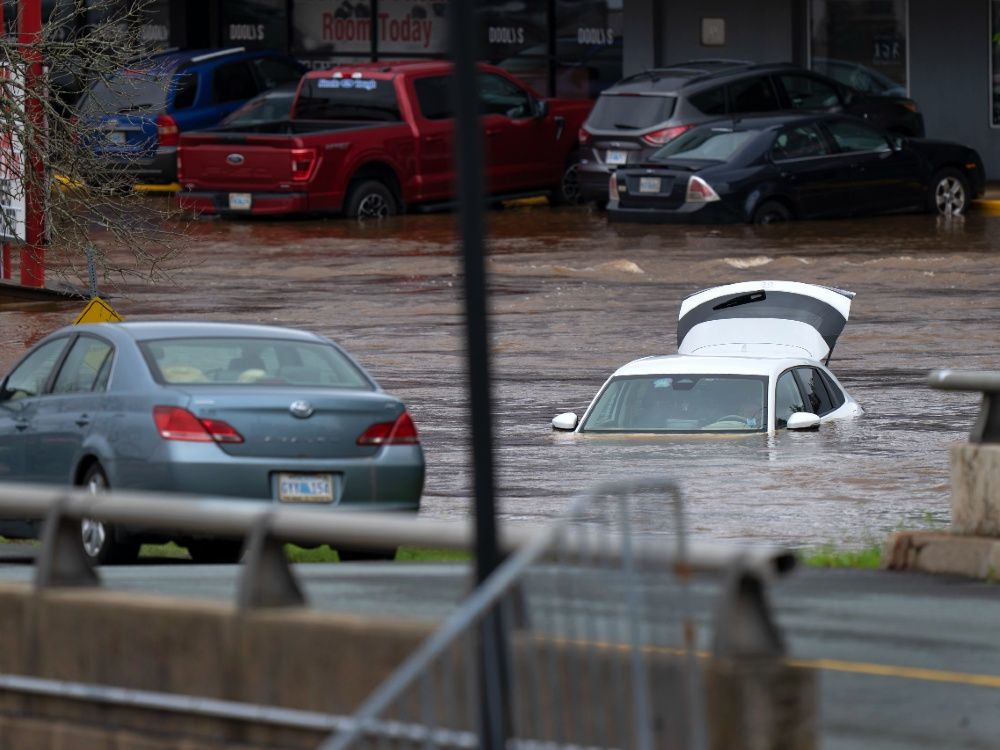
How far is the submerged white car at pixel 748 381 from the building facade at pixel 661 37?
60.4 feet

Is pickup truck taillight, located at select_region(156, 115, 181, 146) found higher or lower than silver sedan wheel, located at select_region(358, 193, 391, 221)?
higher

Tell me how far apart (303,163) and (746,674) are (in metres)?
26.5

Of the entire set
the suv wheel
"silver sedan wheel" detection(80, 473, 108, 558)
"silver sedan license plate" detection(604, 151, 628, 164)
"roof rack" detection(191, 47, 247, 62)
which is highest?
"roof rack" detection(191, 47, 247, 62)

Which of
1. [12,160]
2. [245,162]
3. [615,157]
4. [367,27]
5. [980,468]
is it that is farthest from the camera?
[367,27]

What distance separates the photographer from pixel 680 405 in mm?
17391

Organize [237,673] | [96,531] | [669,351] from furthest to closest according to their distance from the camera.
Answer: [669,351], [96,531], [237,673]

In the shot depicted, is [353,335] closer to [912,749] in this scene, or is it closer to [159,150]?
[159,150]

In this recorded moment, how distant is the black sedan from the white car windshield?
13244 millimetres

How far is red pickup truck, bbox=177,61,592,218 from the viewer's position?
1256 inches

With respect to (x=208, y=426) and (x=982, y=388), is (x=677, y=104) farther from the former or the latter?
(x=982, y=388)

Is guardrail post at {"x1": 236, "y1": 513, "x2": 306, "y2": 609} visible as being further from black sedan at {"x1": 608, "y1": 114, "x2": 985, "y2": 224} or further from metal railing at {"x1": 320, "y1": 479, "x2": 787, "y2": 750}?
black sedan at {"x1": 608, "y1": 114, "x2": 985, "y2": 224}

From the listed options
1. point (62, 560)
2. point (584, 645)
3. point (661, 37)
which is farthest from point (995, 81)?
point (584, 645)

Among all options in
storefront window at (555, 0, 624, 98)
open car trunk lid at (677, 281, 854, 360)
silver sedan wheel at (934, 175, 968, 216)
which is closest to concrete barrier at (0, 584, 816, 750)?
open car trunk lid at (677, 281, 854, 360)

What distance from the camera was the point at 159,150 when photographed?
35344 mm
